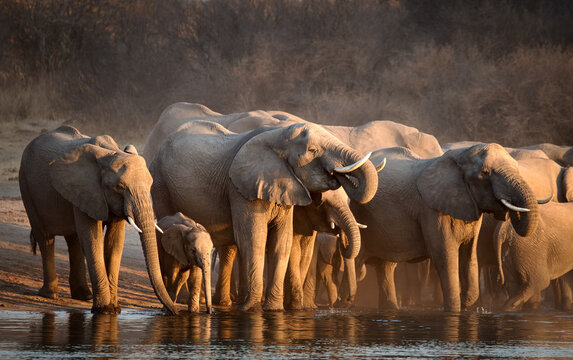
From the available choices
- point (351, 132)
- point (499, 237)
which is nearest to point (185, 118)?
point (351, 132)

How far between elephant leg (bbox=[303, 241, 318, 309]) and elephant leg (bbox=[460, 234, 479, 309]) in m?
1.65

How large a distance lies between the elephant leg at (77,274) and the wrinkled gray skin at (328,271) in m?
2.68

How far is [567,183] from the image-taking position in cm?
1605

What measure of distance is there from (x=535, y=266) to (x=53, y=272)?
5.41 metres

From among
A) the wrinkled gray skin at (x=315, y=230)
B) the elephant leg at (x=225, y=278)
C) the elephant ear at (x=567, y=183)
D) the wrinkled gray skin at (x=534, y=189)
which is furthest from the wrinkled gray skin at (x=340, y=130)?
the wrinkled gray skin at (x=315, y=230)

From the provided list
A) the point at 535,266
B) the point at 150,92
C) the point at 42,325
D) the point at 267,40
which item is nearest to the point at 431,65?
the point at 267,40

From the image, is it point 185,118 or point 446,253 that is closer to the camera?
point 446,253

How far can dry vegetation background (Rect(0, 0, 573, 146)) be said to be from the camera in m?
27.9

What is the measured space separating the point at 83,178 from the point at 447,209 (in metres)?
3.99

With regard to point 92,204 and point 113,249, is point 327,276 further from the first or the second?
point 92,204

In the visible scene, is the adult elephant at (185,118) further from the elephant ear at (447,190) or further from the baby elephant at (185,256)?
the baby elephant at (185,256)

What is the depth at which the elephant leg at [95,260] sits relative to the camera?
11328 mm

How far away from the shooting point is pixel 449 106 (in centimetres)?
Answer: 2816

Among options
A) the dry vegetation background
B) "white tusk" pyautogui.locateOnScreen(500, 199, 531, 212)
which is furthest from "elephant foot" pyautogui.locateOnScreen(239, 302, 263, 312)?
the dry vegetation background
